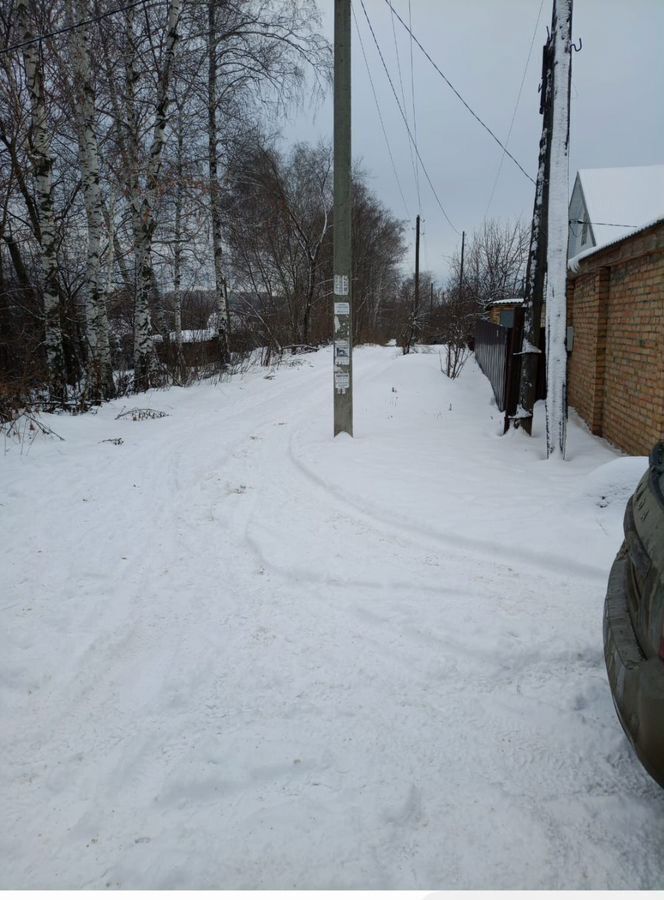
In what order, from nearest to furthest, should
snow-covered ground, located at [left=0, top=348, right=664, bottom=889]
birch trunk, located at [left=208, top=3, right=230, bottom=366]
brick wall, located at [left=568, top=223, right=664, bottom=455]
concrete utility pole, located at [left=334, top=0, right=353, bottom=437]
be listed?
snow-covered ground, located at [left=0, top=348, right=664, bottom=889] < brick wall, located at [left=568, top=223, right=664, bottom=455] < concrete utility pole, located at [left=334, top=0, right=353, bottom=437] < birch trunk, located at [left=208, top=3, right=230, bottom=366]

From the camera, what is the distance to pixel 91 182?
10.0 meters

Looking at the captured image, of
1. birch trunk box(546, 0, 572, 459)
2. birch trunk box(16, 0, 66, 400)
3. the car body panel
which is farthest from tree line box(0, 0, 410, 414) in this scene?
the car body panel

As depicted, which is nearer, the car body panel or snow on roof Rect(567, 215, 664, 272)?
the car body panel

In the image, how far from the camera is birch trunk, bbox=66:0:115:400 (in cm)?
951

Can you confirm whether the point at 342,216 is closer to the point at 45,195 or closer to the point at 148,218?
the point at 45,195

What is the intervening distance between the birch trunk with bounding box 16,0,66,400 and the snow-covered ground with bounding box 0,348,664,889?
566 centimetres

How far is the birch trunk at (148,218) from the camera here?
35.8 feet

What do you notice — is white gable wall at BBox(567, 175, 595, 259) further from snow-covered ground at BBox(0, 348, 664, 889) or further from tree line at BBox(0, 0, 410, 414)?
snow-covered ground at BBox(0, 348, 664, 889)

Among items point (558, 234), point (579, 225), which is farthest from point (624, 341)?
point (579, 225)

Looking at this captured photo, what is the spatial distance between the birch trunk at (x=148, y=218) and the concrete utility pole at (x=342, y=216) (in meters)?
5.94

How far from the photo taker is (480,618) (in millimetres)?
2998

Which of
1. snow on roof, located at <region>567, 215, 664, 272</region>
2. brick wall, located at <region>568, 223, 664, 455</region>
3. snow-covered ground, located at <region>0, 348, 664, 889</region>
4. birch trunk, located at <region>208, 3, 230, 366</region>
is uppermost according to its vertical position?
birch trunk, located at <region>208, 3, 230, 366</region>

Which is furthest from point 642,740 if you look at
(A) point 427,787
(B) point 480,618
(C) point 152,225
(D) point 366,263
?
(D) point 366,263

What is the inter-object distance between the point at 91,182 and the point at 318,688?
10.6m
